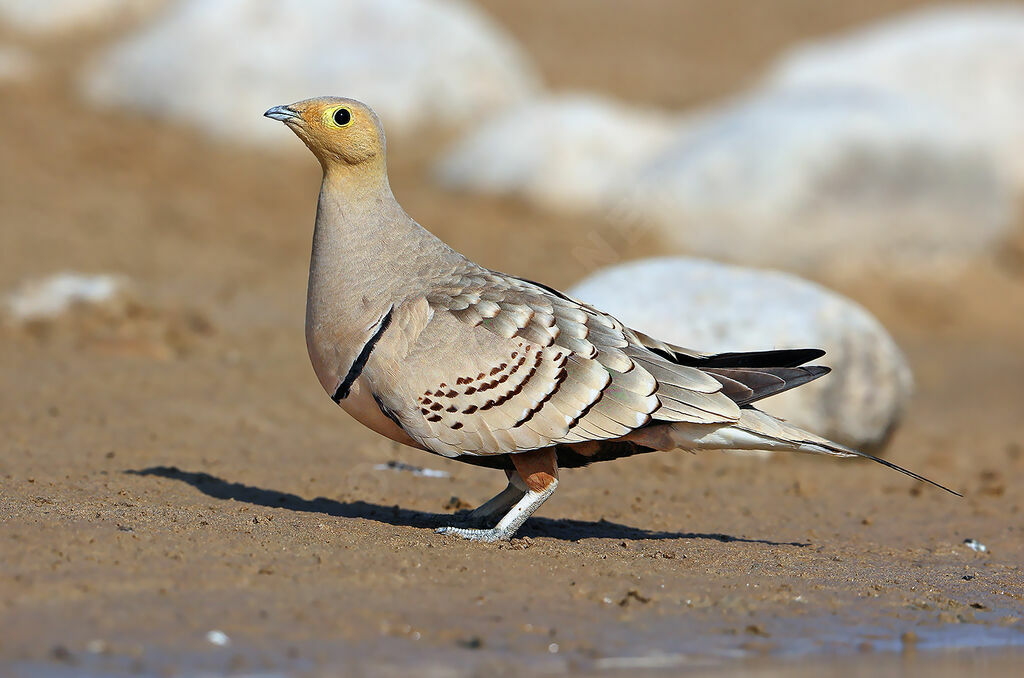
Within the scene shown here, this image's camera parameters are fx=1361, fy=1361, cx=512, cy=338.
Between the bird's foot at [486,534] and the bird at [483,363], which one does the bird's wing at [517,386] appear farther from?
the bird's foot at [486,534]

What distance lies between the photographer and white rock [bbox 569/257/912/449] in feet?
31.1

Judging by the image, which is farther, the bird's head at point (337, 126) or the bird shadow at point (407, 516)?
the bird shadow at point (407, 516)

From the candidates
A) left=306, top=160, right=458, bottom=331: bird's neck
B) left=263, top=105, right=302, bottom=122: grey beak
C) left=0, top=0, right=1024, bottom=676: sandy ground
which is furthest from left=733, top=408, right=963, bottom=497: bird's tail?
left=263, top=105, right=302, bottom=122: grey beak

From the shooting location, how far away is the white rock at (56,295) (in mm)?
11570

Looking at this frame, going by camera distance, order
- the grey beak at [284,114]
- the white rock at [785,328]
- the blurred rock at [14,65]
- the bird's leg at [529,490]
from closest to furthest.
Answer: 1. the bird's leg at [529,490]
2. the grey beak at [284,114]
3. the white rock at [785,328]
4. the blurred rock at [14,65]

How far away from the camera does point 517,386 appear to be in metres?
6.00

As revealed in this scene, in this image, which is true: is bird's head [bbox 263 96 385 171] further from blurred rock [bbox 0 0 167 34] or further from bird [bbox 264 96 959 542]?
blurred rock [bbox 0 0 167 34]

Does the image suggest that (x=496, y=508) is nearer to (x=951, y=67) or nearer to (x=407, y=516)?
(x=407, y=516)

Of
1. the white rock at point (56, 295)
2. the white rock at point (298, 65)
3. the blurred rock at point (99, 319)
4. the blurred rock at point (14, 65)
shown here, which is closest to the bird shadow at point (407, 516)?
the blurred rock at point (99, 319)

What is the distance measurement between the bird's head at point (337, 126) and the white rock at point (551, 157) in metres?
9.75

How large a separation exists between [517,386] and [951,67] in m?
15.1

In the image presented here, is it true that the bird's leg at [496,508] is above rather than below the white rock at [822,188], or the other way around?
below

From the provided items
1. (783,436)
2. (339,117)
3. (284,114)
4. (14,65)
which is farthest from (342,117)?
(14,65)

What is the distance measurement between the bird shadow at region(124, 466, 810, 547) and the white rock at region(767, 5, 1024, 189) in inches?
494
